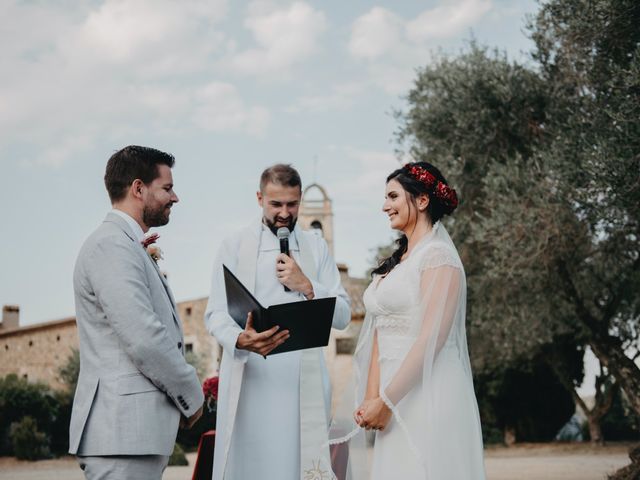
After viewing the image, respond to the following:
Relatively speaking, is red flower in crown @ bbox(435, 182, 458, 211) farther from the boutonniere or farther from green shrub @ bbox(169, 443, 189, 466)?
green shrub @ bbox(169, 443, 189, 466)

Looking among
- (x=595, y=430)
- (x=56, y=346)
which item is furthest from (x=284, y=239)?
(x=56, y=346)

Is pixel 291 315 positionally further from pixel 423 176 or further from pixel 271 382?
pixel 423 176

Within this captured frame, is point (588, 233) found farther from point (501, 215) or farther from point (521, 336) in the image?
point (521, 336)

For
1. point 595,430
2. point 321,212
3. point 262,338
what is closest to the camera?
point 262,338

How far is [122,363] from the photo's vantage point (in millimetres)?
2984

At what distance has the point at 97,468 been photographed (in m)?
2.91

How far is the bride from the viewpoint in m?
3.47

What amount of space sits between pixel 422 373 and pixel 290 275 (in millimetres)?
1005

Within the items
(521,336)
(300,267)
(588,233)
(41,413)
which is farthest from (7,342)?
(300,267)

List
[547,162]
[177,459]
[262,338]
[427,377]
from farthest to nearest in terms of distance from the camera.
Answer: [177,459] → [547,162] → [262,338] → [427,377]

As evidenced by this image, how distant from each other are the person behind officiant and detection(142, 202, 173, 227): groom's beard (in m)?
0.81

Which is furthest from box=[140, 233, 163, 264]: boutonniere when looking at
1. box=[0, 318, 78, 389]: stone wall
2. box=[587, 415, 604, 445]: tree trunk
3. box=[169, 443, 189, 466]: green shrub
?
box=[0, 318, 78, 389]: stone wall

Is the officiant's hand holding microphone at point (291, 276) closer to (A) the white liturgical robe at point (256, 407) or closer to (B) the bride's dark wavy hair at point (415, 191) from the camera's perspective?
(A) the white liturgical robe at point (256, 407)

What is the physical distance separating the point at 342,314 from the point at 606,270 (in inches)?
439
